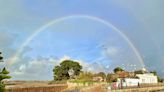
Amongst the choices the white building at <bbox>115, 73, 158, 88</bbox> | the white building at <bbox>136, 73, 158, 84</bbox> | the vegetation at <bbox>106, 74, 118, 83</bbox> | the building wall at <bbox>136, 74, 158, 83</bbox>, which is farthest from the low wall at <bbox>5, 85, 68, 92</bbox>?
the building wall at <bbox>136, 74, 158, 83</bbox>

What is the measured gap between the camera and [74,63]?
530 ft


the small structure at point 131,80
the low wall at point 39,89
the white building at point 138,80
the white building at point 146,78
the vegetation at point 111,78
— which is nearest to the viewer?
the low wall at point 39,89

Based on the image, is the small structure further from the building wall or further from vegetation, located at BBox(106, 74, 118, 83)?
vegetation, located at BBox(106, 74, 118, 83)

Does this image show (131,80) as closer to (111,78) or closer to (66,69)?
(111,78)

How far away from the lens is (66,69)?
526 feet

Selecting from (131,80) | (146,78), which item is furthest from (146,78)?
(131,80)

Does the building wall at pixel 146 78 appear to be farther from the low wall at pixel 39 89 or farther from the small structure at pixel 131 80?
the low wall at pixel 39 89

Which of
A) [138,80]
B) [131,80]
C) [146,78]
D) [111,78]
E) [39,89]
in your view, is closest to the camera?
[39,89]

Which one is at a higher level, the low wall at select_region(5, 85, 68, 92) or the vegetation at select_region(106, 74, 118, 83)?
the vegetation at select_region(106, 74, 118, 83)

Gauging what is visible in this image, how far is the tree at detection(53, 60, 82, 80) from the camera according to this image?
157812 millimetres

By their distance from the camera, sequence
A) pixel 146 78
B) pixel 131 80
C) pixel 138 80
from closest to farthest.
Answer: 1. pixel 131 80
2. pixel 138 80
3. pixel 146 78

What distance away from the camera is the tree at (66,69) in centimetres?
15781

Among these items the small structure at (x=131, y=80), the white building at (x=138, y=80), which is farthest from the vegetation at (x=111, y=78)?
the white building at (x=138, y=80)

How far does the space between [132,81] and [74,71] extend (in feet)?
97.5
